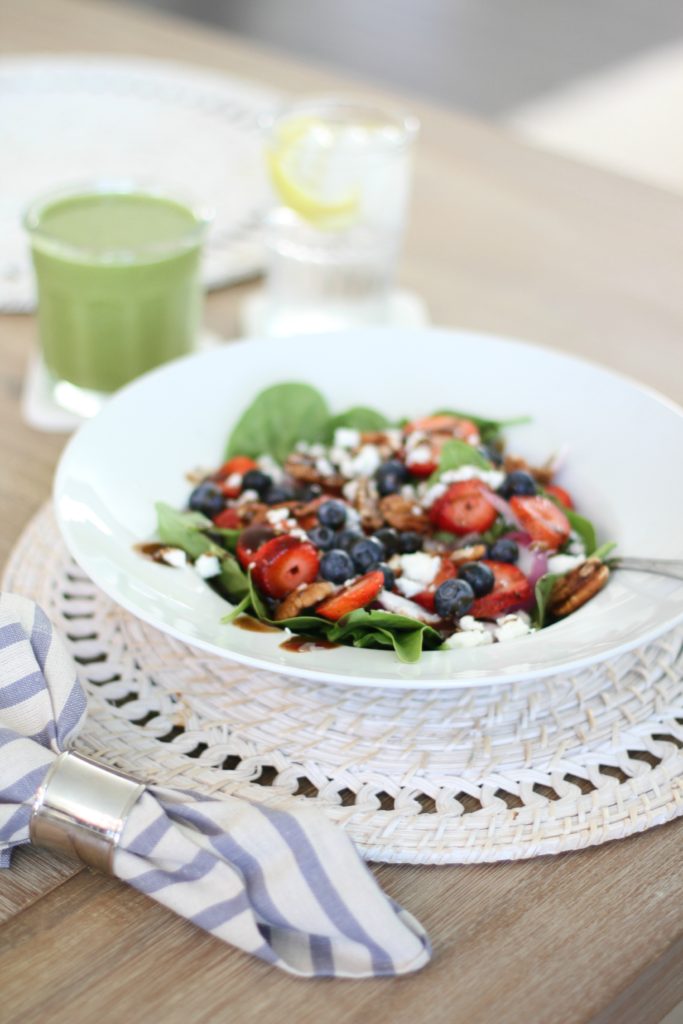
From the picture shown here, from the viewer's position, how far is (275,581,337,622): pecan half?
91cm

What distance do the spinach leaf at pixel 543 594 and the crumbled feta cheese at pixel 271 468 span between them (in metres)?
0.27

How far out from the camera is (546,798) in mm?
849

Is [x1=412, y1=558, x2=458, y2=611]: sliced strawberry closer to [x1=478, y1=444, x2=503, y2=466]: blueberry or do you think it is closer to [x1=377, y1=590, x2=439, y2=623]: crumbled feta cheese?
[x1=377, y1=590, x2=439, y2=623]: crumbled feta cheese

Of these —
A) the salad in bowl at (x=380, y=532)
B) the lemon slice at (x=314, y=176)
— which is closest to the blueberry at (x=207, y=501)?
the salad in bowl at (x=380, y=532)

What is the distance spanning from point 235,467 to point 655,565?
0.39 metres

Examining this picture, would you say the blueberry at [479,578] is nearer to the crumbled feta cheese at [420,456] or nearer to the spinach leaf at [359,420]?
the crumbled feta cheese at [420,456]

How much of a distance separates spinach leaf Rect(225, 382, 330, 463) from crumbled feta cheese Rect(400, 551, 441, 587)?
9.1 inches

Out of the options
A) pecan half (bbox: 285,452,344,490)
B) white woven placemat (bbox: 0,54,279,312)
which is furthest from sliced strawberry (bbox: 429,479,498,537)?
white woven placemat (bbox: 0,54,279,312)

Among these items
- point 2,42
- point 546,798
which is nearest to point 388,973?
point 546,798

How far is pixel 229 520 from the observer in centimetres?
103

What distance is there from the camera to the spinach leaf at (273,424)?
1150mm

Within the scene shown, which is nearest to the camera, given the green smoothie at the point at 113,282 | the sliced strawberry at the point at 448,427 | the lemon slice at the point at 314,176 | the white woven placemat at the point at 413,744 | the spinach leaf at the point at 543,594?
the white woven placemat at the point at 413,744

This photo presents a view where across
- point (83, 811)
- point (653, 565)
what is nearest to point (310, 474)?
point (653, 565)

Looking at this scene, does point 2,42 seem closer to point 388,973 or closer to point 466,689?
point 466,689
